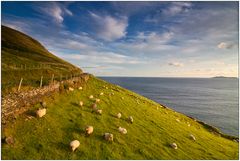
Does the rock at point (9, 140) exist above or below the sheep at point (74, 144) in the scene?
above

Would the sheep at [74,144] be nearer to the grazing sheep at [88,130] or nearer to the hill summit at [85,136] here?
the hill summit at [85,136]

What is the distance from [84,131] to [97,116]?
5.43m

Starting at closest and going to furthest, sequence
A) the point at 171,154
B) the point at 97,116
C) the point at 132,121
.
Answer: the point at 171,154
the point at 97,116
the point at 132,121

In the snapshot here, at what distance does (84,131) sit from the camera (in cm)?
2209

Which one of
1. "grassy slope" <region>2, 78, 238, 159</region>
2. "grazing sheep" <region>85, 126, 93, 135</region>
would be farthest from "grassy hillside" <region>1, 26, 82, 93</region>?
"grazing sheep" <region>85, 126, 93, 135</region>

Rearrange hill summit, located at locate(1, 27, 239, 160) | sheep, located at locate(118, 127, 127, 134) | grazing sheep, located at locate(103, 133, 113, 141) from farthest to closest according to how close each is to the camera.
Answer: sheep, located at locate(118, 127, 127, 134) < grazing sheep, located at locate(103, 133, 113, 141) < hill summit, located at locate(1, 27, 239, 160)

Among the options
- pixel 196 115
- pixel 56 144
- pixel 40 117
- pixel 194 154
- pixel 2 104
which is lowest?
pixel 196 115

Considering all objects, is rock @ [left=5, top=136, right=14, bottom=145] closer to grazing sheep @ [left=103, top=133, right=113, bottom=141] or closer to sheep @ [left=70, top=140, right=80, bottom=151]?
sheep @ [left=70, top=140, right=80, bottom=151]

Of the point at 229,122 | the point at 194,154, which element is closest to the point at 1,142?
the point at 194,154

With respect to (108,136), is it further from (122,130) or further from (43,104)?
(43,104)

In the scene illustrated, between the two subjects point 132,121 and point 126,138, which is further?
point 132,121

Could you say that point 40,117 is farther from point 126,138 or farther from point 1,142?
point 126,138

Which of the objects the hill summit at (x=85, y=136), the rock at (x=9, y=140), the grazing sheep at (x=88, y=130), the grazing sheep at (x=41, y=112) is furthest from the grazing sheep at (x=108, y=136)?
the rock at (x=9, y=140)

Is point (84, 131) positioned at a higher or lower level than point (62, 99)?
lower
